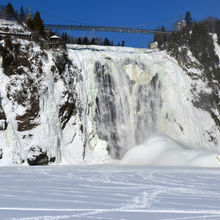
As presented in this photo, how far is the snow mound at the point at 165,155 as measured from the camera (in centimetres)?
2431

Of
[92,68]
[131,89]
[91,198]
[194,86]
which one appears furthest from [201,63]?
[91,198]

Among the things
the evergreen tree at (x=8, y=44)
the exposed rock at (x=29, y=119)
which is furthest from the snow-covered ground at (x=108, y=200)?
the evergreen tree at (x=8, y=44)

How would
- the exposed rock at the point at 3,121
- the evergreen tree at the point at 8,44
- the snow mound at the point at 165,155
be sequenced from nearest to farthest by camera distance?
1. the exposed rock at the point at 3,121
2. the snow mound at the point at 165,155
3. the evergreen tree at the point at 8,44

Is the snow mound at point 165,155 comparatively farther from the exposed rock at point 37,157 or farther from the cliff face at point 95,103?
the exposed rock at point 37,157

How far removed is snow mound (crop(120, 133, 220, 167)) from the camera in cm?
2431

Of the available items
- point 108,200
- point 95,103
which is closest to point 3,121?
point 95,103

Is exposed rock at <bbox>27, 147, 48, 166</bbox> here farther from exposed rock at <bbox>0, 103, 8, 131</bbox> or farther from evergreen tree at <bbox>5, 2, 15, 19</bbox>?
evergreen tree at <bbox>5, 2, 15, 19</bbox>

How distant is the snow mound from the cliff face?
831mm

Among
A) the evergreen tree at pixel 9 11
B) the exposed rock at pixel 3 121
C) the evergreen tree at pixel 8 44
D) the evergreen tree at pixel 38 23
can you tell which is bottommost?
the exposed rock at pixel 3 121

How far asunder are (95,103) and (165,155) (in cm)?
647

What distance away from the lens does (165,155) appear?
86.1 ft

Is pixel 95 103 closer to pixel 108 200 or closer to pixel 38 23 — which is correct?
pixel 38 23

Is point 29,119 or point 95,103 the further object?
point 95,103

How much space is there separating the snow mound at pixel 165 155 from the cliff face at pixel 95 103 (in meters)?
0.83
